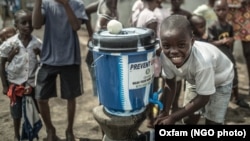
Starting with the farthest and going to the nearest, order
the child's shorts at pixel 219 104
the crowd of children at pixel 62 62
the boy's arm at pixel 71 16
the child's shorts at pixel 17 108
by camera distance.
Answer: the child's shorts at pixel 17 108, the boy's arm at pixel 71 16, the child's shorts at pixel 219 104, the crowd of children at pixel 62 62

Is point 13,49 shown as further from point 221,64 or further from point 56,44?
point 221,64

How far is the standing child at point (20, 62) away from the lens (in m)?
3.11

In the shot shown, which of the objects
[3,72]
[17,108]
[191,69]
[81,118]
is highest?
[191,69]

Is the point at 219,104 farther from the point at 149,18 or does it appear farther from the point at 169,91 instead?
the point at 149,18

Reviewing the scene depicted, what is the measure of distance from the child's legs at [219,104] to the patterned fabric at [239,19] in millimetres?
1916

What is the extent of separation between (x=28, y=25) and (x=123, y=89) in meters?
1.45

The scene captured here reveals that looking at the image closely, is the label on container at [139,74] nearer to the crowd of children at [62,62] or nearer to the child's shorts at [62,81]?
the crowd of children at [62,62]

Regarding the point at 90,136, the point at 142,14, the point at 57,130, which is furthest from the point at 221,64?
the point at 57,130

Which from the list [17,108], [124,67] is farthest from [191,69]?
[17,108]

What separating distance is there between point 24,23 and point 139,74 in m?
1.50

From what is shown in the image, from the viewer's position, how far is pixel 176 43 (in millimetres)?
2012

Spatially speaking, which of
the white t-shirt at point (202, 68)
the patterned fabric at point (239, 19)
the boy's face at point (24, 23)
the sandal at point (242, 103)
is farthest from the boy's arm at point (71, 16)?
the sandal at point (242, 103)

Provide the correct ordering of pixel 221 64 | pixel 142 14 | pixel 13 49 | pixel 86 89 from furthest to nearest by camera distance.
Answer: pixel 86 89 → pixel 142 14 → pixel 13 49 → pixel 221 64

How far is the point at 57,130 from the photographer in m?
3.74
